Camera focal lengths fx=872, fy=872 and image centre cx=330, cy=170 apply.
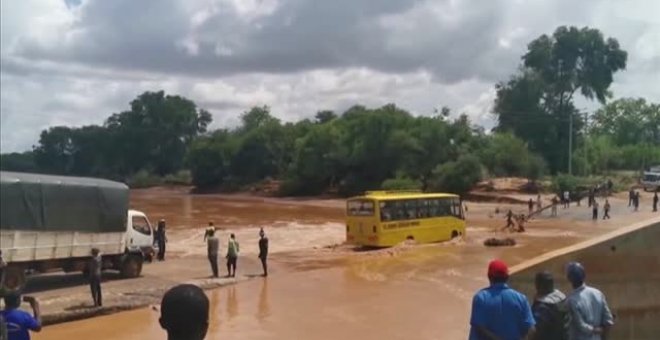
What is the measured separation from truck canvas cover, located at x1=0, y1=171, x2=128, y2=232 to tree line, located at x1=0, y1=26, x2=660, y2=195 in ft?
164

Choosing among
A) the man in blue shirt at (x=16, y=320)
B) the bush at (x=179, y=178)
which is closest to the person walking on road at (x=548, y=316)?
the man in blue shirt at (x=16, y=320)

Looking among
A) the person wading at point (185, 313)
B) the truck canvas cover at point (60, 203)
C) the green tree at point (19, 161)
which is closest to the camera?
the person wading at point (185, 313)

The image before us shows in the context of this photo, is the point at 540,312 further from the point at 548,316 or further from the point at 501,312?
the point at 501,312

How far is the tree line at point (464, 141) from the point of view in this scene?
75.4 m

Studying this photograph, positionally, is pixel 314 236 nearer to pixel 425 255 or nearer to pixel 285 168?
pixel 425 255

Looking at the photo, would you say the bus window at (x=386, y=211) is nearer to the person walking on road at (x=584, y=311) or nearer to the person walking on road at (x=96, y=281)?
the person walking on road at (x=96, y=281)

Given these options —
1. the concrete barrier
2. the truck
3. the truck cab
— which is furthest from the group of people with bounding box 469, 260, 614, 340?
the truck cab

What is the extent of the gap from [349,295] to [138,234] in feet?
20.6

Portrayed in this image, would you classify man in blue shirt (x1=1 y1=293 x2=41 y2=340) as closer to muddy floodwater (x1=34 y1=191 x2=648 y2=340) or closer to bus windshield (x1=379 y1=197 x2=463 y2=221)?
muddy floodwater (x1=34 y1=191 x2=648 y2=340)

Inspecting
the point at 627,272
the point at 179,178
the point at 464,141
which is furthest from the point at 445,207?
the point at 179,178

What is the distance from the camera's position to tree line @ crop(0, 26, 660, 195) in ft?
247

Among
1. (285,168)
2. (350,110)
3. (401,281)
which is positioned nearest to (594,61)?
(350,110)

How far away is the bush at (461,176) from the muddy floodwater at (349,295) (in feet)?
82.2

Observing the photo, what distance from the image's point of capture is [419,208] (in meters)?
35.6
